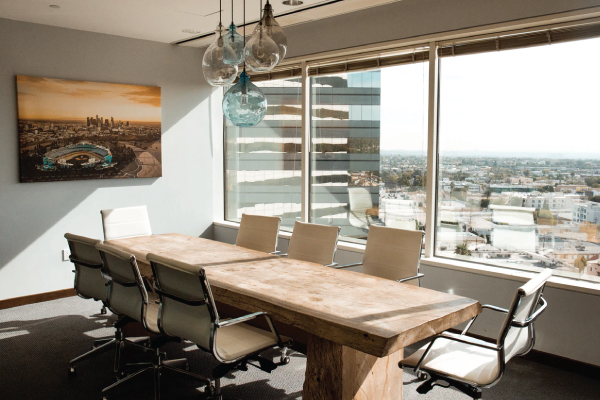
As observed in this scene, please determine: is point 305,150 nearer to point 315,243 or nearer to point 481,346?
point 315,243

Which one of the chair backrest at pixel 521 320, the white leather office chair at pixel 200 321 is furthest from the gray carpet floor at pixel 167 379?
the chair backrest at pixel 521 320

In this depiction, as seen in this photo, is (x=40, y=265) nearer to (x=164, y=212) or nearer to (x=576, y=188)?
(x=164, y=212)

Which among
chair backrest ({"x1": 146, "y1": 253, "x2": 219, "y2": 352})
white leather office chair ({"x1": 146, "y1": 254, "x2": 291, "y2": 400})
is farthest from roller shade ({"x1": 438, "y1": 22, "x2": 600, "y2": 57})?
chair backrest ({"x1": 146, "y1": 253, "x2": 219, "y2": 352})

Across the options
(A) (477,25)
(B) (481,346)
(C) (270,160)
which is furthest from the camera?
(C) (270,160)

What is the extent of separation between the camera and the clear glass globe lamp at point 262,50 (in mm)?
2932

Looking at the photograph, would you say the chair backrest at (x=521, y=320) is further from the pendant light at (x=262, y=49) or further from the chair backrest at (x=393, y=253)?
the pendant light at (x=262, y=49)

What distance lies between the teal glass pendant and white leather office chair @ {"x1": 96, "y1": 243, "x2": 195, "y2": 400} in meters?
1.11

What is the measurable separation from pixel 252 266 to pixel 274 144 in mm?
3155

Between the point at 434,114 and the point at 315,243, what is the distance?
5.56 feet

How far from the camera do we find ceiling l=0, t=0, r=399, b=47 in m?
4.68

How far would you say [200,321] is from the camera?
2.80 meters

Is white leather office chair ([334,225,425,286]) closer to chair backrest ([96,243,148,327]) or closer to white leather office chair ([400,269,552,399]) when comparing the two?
white leather office chair ([400,269,552,399])

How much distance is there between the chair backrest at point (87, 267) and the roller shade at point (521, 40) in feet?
11.3

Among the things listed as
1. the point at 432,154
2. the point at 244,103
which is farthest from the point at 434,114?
the point at 244,103
